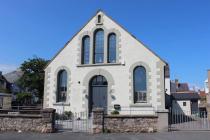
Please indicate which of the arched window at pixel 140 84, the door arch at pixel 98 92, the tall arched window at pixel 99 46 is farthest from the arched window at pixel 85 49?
the arched window at pixel 140 84

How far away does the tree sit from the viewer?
44906mm

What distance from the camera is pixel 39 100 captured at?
50062mm

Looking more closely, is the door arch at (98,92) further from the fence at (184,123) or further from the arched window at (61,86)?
the fence at (184,123)

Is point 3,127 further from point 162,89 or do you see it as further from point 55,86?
point 162,89

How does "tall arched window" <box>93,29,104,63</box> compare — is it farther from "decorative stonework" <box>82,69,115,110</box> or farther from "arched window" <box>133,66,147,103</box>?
"arched window" <box>133,66,147,103</box>

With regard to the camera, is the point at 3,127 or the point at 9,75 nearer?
the point at 3,127

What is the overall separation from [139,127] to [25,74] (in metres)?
34.2

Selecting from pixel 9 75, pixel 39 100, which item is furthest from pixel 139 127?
pixel 9 75

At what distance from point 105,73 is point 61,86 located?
436cm

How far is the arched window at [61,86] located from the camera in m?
24.2

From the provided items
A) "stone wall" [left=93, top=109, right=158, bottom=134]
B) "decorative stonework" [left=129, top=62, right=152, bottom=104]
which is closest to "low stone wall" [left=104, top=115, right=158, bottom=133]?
"stone wall" [left=93, top=109, right=158, bottom=134]

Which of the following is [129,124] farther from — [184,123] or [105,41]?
[105,41]

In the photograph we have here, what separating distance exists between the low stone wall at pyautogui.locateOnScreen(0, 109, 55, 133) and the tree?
28.3 meters

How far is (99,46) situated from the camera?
79.1ft
